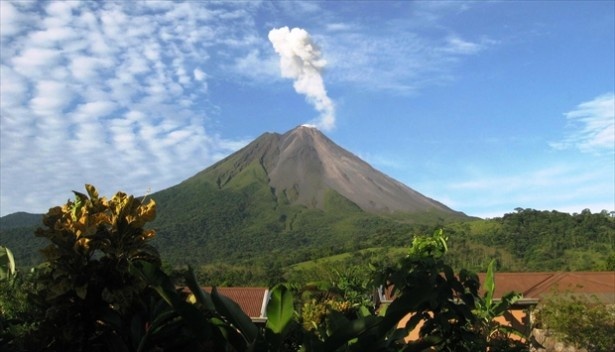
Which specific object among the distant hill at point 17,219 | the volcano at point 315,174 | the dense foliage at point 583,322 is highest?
the volcano at point 315,174

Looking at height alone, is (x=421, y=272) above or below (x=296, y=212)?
below

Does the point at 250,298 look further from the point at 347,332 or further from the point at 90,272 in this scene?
the point at 347,332

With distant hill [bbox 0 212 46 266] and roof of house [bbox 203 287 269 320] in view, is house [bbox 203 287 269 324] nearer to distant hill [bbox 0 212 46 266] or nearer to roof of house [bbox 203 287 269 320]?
roof of house [bbox 203 287 269 320]

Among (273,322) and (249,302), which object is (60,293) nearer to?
(273,322)

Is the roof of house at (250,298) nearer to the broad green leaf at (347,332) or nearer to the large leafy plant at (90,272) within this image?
the large leafy plant at (90,272)

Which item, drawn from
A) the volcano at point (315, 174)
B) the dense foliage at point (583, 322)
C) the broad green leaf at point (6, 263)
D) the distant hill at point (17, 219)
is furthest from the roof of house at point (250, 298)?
the distant hill at point (17, 219)

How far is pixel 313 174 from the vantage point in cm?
10456

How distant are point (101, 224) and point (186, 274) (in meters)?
0.49

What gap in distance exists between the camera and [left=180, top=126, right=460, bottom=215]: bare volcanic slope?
9581 cm

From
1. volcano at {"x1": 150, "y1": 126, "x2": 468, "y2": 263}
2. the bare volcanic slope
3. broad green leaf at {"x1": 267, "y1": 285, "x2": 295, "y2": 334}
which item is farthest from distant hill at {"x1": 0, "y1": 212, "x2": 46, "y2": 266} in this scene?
broad green leaf at {"x1": 267, "y1": 285, "x2": 295, "y2": 334}

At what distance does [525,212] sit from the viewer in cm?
4894

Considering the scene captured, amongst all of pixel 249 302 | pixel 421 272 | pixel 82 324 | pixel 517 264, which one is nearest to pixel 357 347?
pixel 82 324

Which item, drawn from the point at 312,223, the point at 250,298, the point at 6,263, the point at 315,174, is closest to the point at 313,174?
the point at 315,174

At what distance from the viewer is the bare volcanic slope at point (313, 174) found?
314ft
